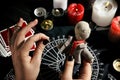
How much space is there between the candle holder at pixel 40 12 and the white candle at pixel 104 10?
0.19 meters

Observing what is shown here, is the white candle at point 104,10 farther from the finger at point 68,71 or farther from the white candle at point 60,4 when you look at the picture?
the finger at point 68,71

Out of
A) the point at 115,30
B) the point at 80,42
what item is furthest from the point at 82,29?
the point at 115,30

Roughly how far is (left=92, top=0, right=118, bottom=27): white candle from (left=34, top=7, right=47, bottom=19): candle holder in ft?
0.63

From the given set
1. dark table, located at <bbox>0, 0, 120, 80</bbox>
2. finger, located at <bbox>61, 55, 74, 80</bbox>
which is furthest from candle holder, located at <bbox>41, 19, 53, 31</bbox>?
finger, located at <bbox>61, 55, 74, 80</bbox>

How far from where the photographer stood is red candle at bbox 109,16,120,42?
A: 1.03 m

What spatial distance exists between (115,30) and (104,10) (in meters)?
0.10

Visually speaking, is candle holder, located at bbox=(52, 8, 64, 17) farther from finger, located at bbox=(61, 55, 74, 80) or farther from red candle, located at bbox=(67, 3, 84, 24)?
finger, located at bbox=(61, 55, 74, 80)

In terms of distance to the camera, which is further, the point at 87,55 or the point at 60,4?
the point at 60,4

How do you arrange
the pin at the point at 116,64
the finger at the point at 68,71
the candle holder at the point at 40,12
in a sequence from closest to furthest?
the finger at the point at 68,71 → the pin at the point at 116,64 → the candle holder at the point at 40,12

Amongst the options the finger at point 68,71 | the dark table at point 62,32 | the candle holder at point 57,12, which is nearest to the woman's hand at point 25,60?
the finger at point 68,71

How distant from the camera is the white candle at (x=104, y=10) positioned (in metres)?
1.07

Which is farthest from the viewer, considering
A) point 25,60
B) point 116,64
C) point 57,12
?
point 57,12

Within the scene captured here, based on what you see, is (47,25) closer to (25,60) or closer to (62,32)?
(62,32)

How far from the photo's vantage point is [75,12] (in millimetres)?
1094
